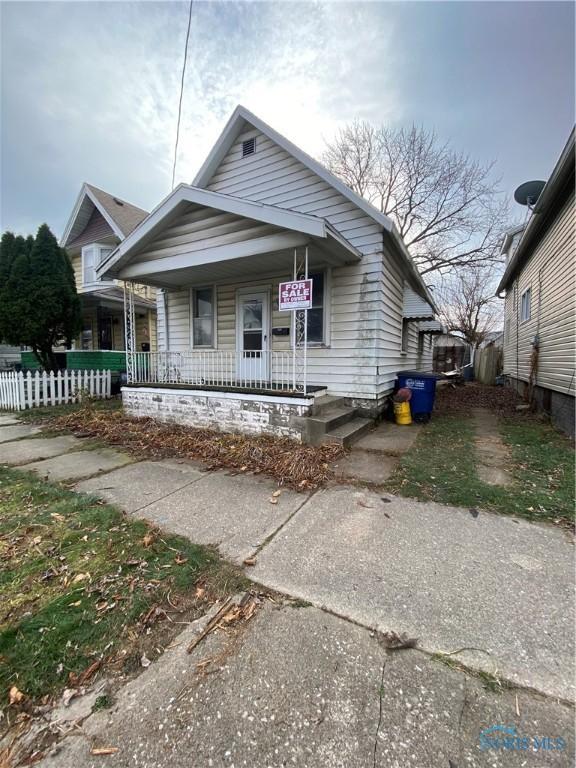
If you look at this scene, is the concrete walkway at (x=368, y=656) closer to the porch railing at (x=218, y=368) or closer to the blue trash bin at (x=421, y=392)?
the porch railing at (x=218, y=368)

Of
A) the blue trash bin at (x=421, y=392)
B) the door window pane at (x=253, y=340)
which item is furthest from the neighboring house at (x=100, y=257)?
the blue trash bin at (x=421, y=392)

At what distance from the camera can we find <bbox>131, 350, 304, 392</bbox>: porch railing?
686cm

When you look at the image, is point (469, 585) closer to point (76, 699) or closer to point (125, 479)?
point (76, 699)

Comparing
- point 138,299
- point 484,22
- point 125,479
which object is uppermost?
point 484,22

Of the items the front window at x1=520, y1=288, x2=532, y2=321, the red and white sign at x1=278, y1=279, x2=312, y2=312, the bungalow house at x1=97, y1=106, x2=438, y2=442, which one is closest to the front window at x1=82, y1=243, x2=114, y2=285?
the bungalow house at x1=97, y1=106, x2=438, y2=442

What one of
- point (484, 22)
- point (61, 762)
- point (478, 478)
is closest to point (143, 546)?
point (61, 762)

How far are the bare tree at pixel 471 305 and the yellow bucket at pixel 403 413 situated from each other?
65.0 feet

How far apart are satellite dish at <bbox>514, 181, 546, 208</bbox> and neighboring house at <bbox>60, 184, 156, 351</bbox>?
13522 millimetres

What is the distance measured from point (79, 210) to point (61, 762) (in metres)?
18.3

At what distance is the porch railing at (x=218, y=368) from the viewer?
6859mm

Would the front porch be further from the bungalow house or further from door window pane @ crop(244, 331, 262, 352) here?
door window pane @ crop(244, 331, 262, 352)

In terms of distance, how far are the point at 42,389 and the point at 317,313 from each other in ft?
25.3

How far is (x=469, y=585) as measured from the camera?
7.00 ft

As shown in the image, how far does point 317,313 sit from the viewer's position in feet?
22.3
